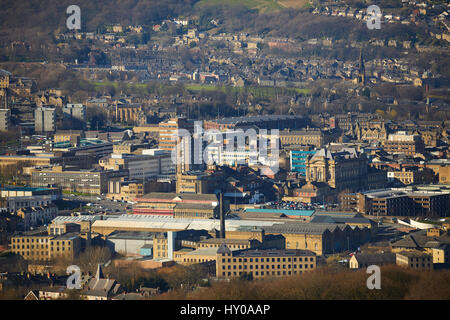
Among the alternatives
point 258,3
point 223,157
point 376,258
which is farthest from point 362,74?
point 376,258

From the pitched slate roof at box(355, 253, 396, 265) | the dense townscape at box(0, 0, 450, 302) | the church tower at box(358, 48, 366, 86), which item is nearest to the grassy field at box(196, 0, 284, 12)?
the dense townscape at box(0, 0, 450, 302)

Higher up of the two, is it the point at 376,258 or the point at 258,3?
the point at 258,3

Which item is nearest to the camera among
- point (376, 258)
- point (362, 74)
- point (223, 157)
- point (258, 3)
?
point (376, 258)

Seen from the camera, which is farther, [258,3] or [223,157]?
[258,3]

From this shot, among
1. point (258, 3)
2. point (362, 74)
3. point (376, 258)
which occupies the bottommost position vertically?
point (376, 258)

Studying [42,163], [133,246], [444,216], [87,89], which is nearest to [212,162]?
[42,163]

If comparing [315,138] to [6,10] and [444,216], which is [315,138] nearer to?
[444,216]

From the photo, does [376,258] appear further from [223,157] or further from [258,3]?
[258,3]

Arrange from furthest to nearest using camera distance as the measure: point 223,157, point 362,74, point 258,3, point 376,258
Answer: point 258,3, point 362,74, point 223,157, point 376,258

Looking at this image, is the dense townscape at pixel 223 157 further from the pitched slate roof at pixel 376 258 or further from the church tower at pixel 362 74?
the church tower at pixel 362 74

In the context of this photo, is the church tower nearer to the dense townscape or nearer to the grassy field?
the dense townscape
